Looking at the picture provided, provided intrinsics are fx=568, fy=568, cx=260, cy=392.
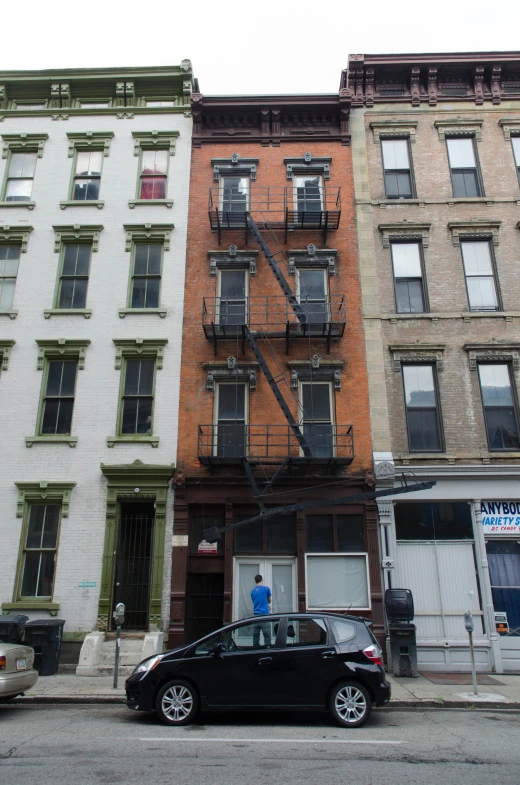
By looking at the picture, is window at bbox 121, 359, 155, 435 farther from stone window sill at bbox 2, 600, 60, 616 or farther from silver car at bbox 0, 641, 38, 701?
silver car at bbox 0, 641, 38, 701

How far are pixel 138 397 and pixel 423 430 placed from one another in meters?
7.75

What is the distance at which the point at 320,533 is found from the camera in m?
14.4

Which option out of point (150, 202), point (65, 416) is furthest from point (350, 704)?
point (150, 202)

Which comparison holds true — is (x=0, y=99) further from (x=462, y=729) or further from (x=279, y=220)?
(x=462, y=729)

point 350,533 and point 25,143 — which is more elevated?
point 25,143

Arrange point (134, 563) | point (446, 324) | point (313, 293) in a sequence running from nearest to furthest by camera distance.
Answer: point (134, 563) < point (446, 324) < point (313, 293)

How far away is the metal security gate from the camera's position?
14133 millimetres

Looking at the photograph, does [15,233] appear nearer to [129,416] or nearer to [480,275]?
[129,416]

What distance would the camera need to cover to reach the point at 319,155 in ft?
59.2

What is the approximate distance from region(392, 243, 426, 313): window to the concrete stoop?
10841mm

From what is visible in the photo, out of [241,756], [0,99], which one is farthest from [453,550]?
[0,99]

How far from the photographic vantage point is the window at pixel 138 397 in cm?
1531

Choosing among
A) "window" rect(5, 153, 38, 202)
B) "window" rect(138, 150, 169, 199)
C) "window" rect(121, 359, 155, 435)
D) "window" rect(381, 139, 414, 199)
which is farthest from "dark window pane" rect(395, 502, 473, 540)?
"window" rect(5, 153, 38, 202)

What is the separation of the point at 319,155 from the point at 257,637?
14.8 m
